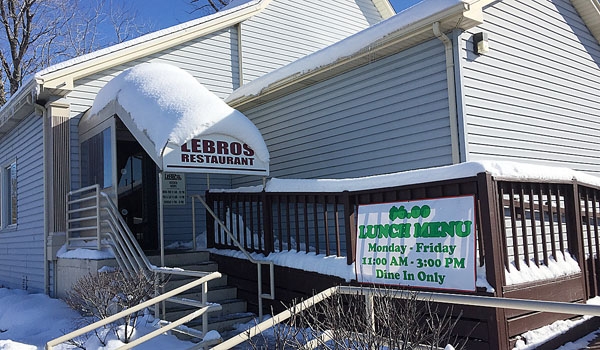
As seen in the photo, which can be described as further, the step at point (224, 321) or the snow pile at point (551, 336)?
the step at point (224, 321)

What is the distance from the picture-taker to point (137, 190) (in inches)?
432

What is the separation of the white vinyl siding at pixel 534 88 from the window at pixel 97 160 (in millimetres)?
5901

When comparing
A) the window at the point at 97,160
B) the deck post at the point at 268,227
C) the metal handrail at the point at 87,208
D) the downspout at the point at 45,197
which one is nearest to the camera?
the deck post at the point at 268,227

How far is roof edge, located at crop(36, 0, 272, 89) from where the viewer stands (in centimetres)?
977

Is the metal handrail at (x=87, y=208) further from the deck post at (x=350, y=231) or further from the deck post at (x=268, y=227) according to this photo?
the deck post at (x=350, y=231)

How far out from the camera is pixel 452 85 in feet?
23.9

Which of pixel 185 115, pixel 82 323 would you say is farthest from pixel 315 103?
pixel 82 323

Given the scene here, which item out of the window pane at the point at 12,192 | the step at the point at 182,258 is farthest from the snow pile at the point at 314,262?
the window pane at the point at 12,192

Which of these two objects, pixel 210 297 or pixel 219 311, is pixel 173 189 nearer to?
pixel 210 297

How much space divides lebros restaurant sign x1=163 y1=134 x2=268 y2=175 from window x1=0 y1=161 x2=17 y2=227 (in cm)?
824

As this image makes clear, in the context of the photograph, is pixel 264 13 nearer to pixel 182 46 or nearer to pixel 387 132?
pixel 182 46

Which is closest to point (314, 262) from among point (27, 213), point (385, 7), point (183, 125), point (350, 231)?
point (350, 231)

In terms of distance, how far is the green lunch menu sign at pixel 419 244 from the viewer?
4.97 metres

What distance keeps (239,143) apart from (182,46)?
516cm
